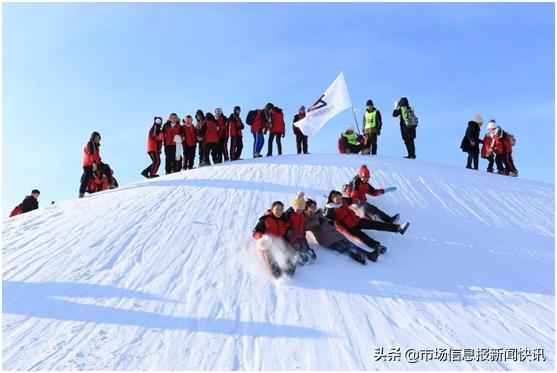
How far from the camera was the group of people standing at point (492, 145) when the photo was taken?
15.0 metres

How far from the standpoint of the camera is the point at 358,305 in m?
6.62

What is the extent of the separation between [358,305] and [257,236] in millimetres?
2024

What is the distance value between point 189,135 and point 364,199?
22.8ft

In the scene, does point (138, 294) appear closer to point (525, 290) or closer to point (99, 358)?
point (99, 358)

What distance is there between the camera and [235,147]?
16.5 m

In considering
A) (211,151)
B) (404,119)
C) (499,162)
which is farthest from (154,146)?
(499,162)

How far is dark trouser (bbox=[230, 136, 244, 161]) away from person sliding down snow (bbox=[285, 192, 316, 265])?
8.39 meters

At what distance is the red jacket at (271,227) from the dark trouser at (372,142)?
31.4 feet

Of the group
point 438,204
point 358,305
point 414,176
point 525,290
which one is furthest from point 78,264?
point 414,176

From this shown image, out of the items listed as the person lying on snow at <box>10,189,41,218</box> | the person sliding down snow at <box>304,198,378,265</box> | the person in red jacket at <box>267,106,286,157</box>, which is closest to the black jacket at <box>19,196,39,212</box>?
the person lying on snow at <box>10,189,41,218</box>

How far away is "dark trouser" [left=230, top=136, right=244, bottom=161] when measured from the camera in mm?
16297

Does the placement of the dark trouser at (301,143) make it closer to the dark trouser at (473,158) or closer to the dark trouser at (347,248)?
the dark trouser at (473,158)

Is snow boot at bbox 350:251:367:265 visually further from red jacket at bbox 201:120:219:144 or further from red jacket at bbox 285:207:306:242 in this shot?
red jacket at bbox 201:120:219:144

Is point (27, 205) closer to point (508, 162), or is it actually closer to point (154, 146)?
point (154, 146)
